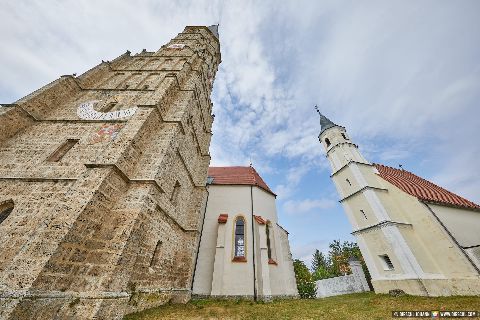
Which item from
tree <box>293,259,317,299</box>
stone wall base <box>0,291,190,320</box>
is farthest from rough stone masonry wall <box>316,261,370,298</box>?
stone wall base <box>0,291,190,320</box>

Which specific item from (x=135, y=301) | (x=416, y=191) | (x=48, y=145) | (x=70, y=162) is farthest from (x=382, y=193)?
(x=48, y=145)

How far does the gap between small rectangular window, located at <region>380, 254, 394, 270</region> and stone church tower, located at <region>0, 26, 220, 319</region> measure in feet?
40.7

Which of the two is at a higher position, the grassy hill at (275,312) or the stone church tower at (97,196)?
the stone church tower at (97,196)

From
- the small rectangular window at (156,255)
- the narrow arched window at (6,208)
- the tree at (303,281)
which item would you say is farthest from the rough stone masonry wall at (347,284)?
the narrow arched window at (6,208)

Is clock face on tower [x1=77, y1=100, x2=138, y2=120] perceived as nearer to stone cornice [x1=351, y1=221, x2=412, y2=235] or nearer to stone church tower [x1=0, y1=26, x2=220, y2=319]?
stone church tower [x1=0, y1=26, x2=220, y2=319]

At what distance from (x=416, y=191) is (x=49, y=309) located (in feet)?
67.7

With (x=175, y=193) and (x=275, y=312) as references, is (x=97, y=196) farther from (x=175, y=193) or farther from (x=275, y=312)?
(x=275, y=312)

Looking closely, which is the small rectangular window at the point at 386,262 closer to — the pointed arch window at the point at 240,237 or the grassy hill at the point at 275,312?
the grassy hill at the point at 275,312

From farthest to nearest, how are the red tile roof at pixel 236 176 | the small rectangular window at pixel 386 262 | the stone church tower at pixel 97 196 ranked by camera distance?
the red tile roof at pixel 236 176 → the small rectangular window at pixel 386 262 → the stone church tower at pixel 97 196

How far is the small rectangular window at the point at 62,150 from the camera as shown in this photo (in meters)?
8.24

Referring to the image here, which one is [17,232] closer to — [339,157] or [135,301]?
[135,301]

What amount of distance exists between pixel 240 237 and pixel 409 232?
11196mm

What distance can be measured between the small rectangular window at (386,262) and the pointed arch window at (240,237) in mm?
9403

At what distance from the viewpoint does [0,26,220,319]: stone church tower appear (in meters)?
4.79
